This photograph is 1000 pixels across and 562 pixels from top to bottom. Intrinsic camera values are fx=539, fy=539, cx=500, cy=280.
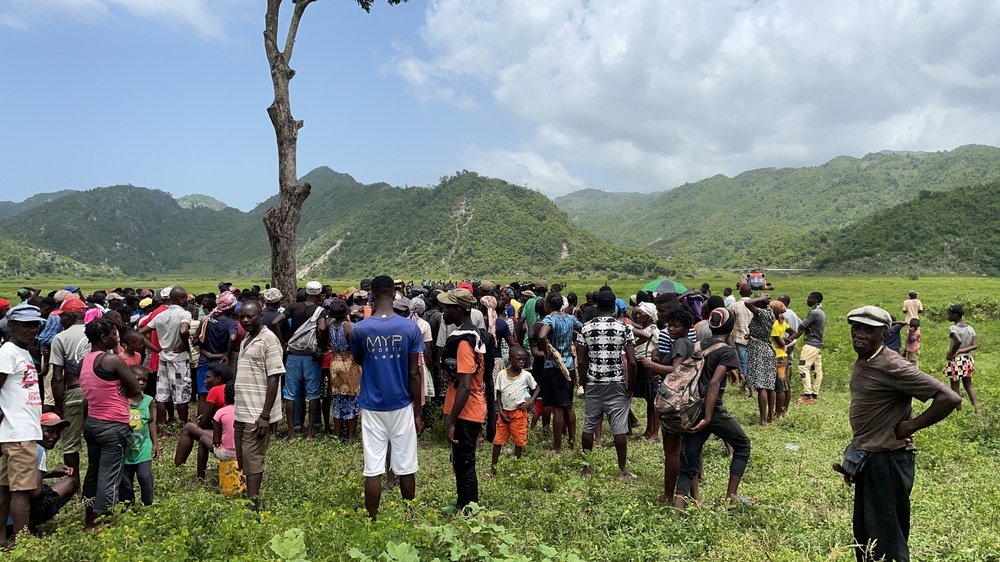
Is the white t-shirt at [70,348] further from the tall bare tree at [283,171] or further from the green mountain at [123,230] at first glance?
the green mountain at [123,230]

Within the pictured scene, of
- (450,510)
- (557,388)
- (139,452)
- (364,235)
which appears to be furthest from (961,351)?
(364,235)

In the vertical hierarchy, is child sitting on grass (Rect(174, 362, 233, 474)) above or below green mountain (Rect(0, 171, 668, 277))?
below

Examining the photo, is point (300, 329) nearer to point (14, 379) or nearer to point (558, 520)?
point (14, 379)

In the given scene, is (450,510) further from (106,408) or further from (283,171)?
(283,171)

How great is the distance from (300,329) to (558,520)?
4358 mm

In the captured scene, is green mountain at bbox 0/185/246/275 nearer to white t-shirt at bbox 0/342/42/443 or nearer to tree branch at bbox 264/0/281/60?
tree branch at bbox 264/0/281/60

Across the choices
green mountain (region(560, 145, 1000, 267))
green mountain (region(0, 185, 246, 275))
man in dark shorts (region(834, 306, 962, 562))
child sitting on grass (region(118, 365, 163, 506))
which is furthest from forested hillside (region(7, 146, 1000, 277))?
child sitting on grass (region(118, 365, 163, 506))

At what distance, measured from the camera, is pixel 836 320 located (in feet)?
75.3

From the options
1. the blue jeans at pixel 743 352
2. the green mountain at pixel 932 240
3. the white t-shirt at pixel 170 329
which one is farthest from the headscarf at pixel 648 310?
the green mountain at pixel 932 240

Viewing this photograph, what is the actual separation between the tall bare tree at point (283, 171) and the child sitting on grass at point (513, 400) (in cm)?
610

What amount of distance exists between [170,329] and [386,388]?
454 cm

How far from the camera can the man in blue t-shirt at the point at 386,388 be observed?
4.47 m

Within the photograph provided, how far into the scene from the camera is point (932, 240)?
6725 centimetres

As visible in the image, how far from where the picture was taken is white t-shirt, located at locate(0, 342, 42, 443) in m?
4.00
